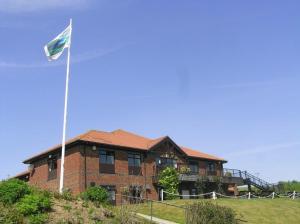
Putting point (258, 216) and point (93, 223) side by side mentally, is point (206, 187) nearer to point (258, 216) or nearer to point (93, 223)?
point (258, 216)

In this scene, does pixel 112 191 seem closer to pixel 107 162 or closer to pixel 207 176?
pixel 107 162

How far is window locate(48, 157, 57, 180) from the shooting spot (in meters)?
42.2

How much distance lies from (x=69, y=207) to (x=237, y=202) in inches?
758

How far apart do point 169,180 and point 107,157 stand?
6521 mm

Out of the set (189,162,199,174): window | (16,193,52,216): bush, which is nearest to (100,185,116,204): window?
(189,162,199,174): window

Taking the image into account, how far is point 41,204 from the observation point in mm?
20500

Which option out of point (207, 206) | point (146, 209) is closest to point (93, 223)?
point (207, 206)

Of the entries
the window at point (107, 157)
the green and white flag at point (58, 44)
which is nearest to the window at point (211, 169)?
the window at point (107, 157)

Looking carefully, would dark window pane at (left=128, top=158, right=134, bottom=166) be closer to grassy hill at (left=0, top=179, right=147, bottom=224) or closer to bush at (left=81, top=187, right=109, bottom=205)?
bush at (left=81, top=187, right=109, bottom=205)

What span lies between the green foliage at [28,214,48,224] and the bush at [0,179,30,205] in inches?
67.2

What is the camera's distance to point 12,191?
21.1 meters

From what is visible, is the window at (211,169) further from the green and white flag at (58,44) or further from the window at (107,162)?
the green and white flag at (58,44)

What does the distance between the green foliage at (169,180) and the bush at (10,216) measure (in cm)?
2522

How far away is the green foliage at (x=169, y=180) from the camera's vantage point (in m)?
43.5
